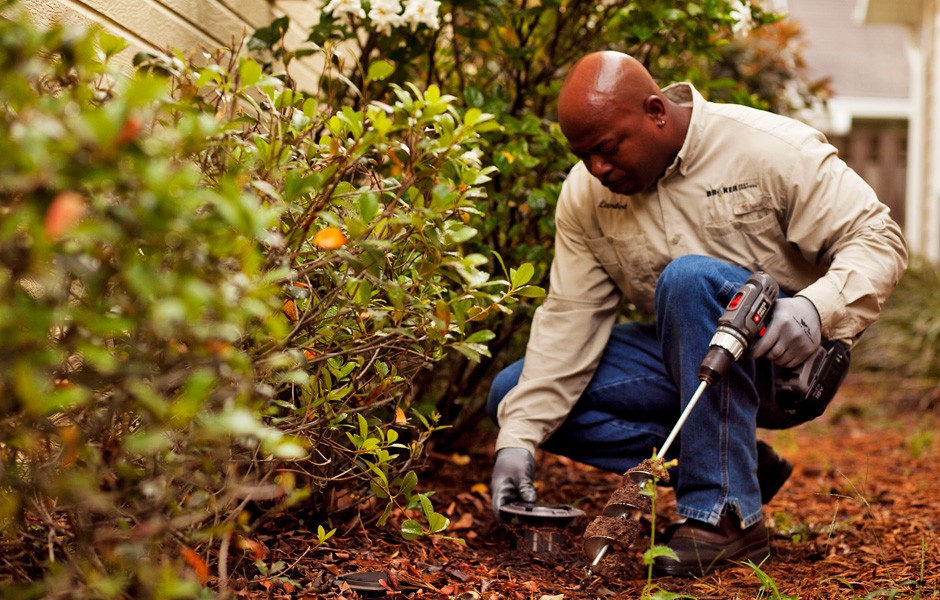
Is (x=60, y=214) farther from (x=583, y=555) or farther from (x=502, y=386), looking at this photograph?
(x=502, y=386)

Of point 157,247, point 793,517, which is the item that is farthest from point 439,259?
point 793,517

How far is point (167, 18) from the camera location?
256 centimetres

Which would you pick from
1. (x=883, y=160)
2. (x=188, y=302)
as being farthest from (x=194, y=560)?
(x=883, y=160)

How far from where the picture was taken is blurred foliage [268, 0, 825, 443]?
9.33 ft

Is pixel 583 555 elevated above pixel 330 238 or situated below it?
below

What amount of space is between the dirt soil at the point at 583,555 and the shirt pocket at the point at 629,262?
2.45 ft

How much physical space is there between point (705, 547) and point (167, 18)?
2069mm

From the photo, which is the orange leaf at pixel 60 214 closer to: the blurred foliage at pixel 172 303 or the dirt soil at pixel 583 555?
the blurred foliage at pixel 172 303

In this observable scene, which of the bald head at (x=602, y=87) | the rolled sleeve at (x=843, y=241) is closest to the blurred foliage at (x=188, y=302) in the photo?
the bald head at (x=602, y=87)

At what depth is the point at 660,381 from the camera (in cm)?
278

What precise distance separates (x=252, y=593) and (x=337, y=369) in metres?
0.49

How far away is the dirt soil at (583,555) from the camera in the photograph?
2092 mm

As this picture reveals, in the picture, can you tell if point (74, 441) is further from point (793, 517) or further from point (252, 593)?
point (793, 517)

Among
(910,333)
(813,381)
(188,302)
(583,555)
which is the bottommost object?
(910,333)
